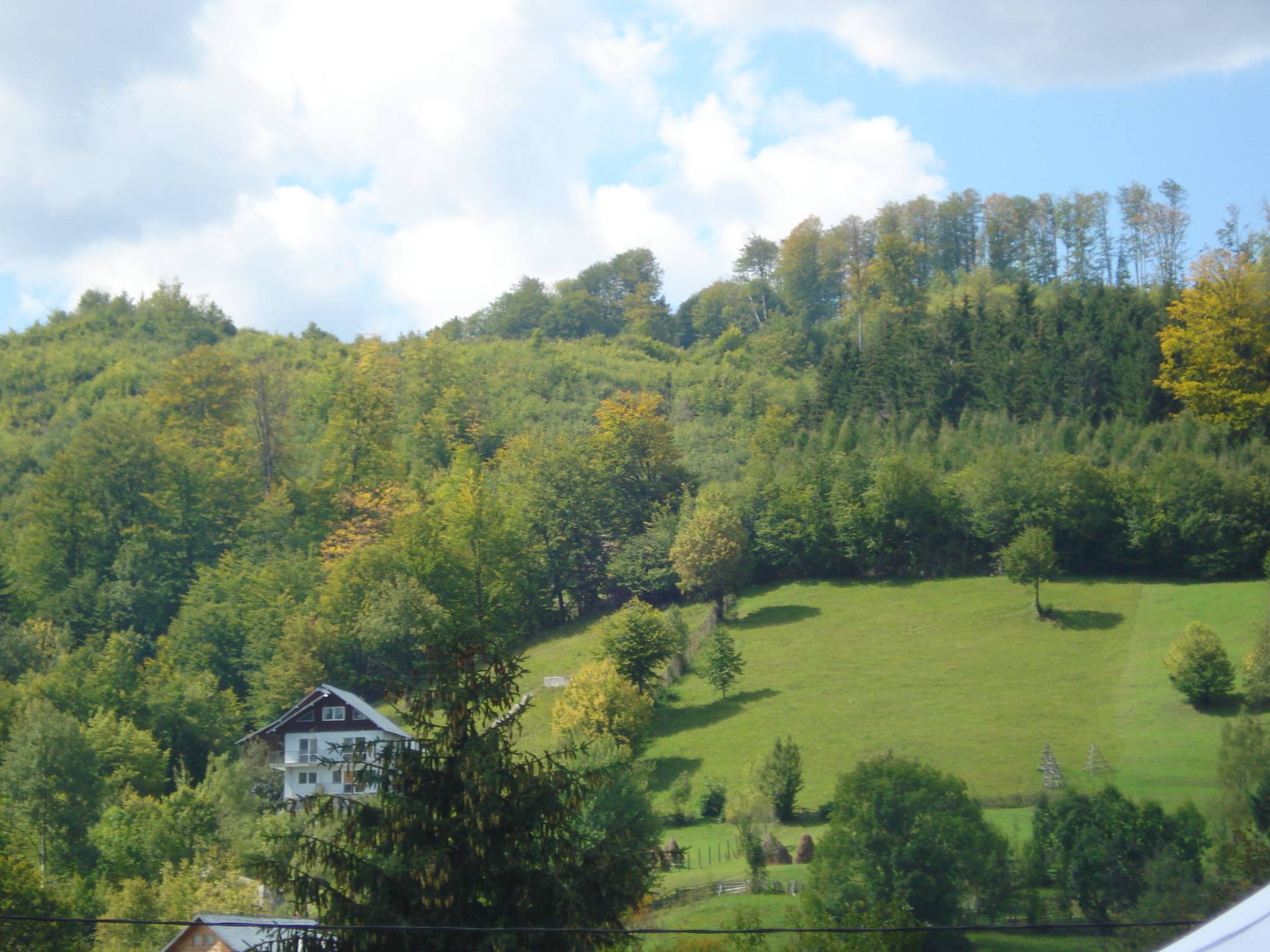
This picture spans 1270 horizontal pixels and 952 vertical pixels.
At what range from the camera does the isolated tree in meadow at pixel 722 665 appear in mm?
Result: 43344

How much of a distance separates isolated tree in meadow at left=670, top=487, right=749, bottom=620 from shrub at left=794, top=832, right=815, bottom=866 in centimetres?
2135

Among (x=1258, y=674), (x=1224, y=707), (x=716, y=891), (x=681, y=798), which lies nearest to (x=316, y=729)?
(x=681, y=798)

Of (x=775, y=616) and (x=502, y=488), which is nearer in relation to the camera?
(x=775, y=616)

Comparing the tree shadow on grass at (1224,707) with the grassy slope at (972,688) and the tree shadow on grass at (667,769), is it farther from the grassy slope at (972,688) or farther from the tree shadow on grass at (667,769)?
the tree shadow on grass at (667,769)

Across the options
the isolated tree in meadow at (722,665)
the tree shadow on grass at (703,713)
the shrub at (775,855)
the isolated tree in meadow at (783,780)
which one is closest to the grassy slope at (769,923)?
the shrub at (775,855)

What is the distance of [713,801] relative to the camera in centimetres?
3475

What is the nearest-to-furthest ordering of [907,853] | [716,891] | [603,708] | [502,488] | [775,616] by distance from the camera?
[907,853], [716,891], [603,708], [775,616], [502,488]

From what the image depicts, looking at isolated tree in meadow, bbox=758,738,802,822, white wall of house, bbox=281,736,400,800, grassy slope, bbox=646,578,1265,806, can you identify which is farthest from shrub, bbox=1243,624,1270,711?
white wall of house, bbox=281,736,400,800

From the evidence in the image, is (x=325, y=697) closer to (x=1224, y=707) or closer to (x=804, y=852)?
(x=804, y=852)

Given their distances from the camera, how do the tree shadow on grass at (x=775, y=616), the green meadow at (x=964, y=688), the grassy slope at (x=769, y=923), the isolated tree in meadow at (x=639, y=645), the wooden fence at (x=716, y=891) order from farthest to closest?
the tree shadow on grass at (x=775, y=616) < the isolated tree in meadow at (x=639, y=645) < the green meadow at (x=964, y=688) < the wooden fence at (x=716, y=891) < the grassy slope at (x=769, y=923)

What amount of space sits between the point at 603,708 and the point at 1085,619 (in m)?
20.3

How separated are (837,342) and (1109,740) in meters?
53.9

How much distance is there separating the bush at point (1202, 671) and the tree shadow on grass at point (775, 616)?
1623 centimetres

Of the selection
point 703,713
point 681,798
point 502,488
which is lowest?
point 681,798
